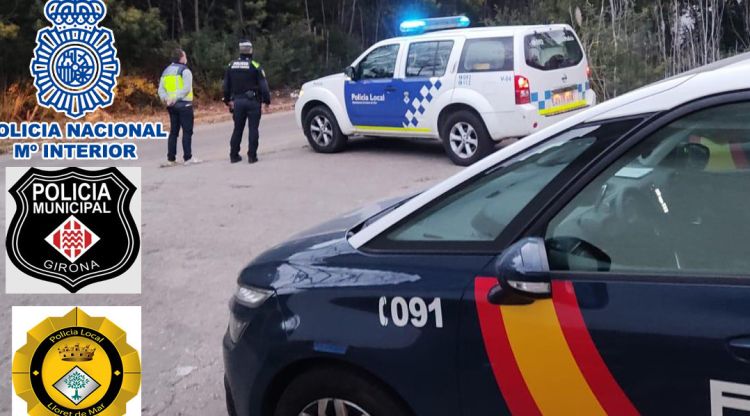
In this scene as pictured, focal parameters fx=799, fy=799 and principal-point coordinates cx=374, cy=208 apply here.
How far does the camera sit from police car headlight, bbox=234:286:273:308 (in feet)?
10.3

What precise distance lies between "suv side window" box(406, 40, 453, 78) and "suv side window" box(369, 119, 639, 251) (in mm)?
8369

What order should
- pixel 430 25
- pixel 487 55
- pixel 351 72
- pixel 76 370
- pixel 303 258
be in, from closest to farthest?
pixel 303 258 < pixel 76 370 < pixel 487 55 < pixel 351 72 < pixel 430 25

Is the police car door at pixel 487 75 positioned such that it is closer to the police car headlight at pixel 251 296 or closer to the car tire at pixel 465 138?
the car tire at pixel 465 138

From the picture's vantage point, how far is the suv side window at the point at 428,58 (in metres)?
11.1

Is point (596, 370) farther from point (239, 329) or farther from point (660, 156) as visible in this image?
point (239, 329)

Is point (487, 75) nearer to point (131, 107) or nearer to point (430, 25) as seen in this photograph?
point (430, 25)

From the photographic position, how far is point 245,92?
1181 centimetres

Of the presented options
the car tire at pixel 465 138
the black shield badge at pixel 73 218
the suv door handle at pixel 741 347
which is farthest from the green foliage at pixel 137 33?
the suv door handle at pixel 741 347

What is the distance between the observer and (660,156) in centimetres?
262

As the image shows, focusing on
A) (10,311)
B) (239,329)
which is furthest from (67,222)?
(10,311)

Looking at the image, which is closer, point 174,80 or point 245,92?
point 174,80

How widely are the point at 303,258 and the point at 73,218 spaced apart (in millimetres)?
1703

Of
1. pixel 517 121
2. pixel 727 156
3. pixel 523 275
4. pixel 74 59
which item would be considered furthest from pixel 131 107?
pixel 727 156

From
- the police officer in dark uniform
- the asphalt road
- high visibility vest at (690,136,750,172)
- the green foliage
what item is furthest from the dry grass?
high visibility vest at (690,136,750,172)
